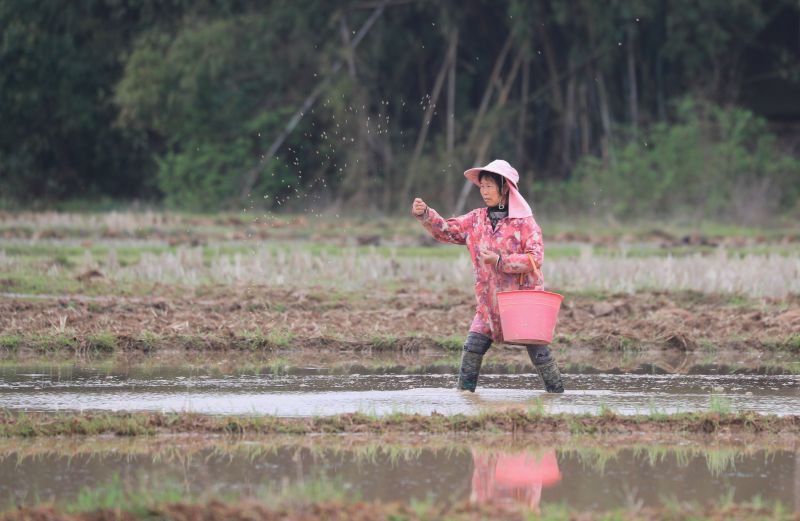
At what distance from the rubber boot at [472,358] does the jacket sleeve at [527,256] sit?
61 centimetres

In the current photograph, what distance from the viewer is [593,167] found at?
111 ft

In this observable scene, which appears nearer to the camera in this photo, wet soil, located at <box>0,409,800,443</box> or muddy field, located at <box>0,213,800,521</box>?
muddy field, located at <box>0,213,800,521</box>

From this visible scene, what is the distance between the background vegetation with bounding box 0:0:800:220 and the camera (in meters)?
32.7

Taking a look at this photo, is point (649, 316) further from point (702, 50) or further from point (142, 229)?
point (702, 50)

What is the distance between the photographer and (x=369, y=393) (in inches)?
388

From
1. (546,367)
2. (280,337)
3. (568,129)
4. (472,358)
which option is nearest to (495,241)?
(472,358)

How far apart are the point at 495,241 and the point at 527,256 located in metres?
0.29

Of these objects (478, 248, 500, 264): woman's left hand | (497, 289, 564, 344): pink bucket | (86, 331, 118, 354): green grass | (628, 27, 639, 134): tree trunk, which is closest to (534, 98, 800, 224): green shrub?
(628, 27, 639, 134): tree trunk

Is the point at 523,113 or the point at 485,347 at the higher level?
the point at 523,113

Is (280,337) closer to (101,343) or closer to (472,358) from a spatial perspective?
(101,343)

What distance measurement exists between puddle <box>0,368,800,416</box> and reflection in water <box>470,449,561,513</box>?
128 centimetres

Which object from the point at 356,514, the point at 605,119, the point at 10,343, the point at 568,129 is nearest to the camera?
the point at 356,514

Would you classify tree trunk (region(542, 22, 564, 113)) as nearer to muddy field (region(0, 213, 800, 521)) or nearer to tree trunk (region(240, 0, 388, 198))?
tree trunk (region(240, 0, 388, 198))

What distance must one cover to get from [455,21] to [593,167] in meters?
4.80
